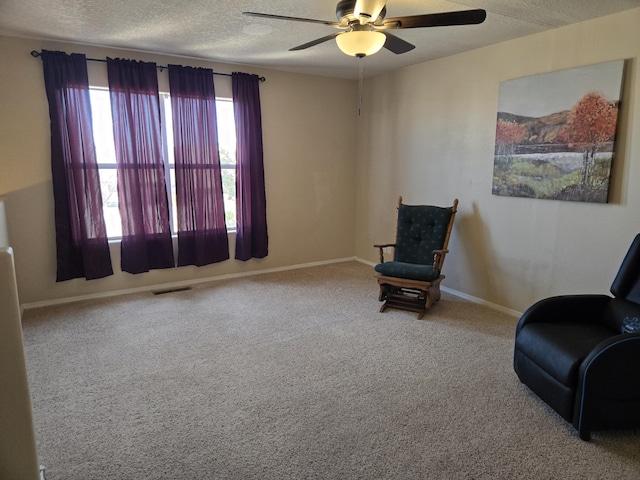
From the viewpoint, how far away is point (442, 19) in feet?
7.30

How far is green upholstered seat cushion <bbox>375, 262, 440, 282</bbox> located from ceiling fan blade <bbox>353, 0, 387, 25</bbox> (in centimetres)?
219

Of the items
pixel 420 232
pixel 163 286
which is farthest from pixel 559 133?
pixel 163 286

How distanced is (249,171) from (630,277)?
12.6ft

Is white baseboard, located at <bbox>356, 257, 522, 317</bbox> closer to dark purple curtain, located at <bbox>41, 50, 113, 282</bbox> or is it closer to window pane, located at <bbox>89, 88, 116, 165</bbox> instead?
dark purple curtain, located at <bbox>41, 50, 113, 282</bbox>

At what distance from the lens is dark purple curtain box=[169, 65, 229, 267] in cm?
443

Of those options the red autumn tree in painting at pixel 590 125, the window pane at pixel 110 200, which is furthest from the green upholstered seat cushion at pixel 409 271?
the window pane at pixel 110 200

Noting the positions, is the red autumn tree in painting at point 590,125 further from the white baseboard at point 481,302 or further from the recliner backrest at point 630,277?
the white baseboard at point 481,302

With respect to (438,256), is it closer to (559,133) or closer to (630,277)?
(559,133)

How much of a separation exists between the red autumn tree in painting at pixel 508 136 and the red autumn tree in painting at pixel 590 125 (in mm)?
401

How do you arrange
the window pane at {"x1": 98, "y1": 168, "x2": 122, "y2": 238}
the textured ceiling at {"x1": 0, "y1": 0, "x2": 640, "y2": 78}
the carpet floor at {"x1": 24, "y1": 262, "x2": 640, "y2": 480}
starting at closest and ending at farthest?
the carpet floor at {"x1": 24, "y1": 262, "x2": 640, "y2": 480} < the textured ceiling at {"x1": 0, "y1": 0, "x2": 640, "y2": 78} < the window pane at {"x1": 98, "y1": 168, "x2": 122, "y2": 238}

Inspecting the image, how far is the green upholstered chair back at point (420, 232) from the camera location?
4.16 metres

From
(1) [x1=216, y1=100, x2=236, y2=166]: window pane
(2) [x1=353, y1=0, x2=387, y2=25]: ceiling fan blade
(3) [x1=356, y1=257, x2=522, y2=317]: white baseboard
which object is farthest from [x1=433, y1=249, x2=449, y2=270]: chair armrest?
(1) [x1=216, y1=100, x2=236, y2=166]: window pane

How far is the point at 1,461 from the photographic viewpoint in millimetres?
1506

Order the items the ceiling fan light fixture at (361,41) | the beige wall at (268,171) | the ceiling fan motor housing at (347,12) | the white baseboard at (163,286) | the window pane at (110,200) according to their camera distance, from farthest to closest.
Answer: the window pane at (110,200), the white baseboard at (163,286), the beige wall at (268,171), the ceiling fan light fixture at (361,41), the ceiling fan motor housing at (347,12)
